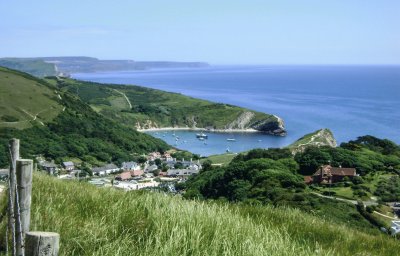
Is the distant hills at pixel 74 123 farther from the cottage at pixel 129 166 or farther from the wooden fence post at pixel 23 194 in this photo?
the wooden fence post at pixel 23 194

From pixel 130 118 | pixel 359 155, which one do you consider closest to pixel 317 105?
pixel 130 118

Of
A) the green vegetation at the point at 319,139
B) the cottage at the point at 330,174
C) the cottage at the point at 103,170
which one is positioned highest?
the cottage at the point at 330,174

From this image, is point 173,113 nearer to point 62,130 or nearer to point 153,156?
point 153,156

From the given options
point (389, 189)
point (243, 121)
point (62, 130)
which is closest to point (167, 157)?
point (62, 130)

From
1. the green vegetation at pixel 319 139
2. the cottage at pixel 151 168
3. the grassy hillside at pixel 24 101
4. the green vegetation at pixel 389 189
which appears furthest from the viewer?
the grassy hillside at pixel 24 101

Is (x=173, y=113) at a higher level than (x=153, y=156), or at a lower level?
higher

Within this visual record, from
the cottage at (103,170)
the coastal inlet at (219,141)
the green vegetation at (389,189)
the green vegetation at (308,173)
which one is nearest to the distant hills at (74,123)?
the coastal inlet at (219,141)
